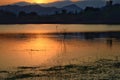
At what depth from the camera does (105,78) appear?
1814cm

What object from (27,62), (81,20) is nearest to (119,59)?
(27,62)

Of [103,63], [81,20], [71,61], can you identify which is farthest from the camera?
[81,20]

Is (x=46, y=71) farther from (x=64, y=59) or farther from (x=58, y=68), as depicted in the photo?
(x=64, y=59)

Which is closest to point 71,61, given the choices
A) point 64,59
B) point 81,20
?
point 64,59

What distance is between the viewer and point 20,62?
84.3ft

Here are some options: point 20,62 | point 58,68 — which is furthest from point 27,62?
point 58,68

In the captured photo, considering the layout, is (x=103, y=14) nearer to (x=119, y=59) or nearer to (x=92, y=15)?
(x=92, y=15)

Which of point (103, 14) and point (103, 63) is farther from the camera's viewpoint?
point (103, 14)

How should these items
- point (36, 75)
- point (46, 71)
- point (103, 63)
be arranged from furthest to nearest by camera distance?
point (103, 63) < point (46, 71) < point (36, 75)

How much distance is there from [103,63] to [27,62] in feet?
17.5

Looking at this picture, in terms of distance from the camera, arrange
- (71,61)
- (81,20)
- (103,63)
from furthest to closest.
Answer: (81,20) → (71,61) → (103,63)

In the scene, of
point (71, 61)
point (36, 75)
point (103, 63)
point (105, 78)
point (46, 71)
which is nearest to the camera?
point (105, 78)

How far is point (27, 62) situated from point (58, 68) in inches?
176

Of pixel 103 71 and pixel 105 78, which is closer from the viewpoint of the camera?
pixel 105 78
